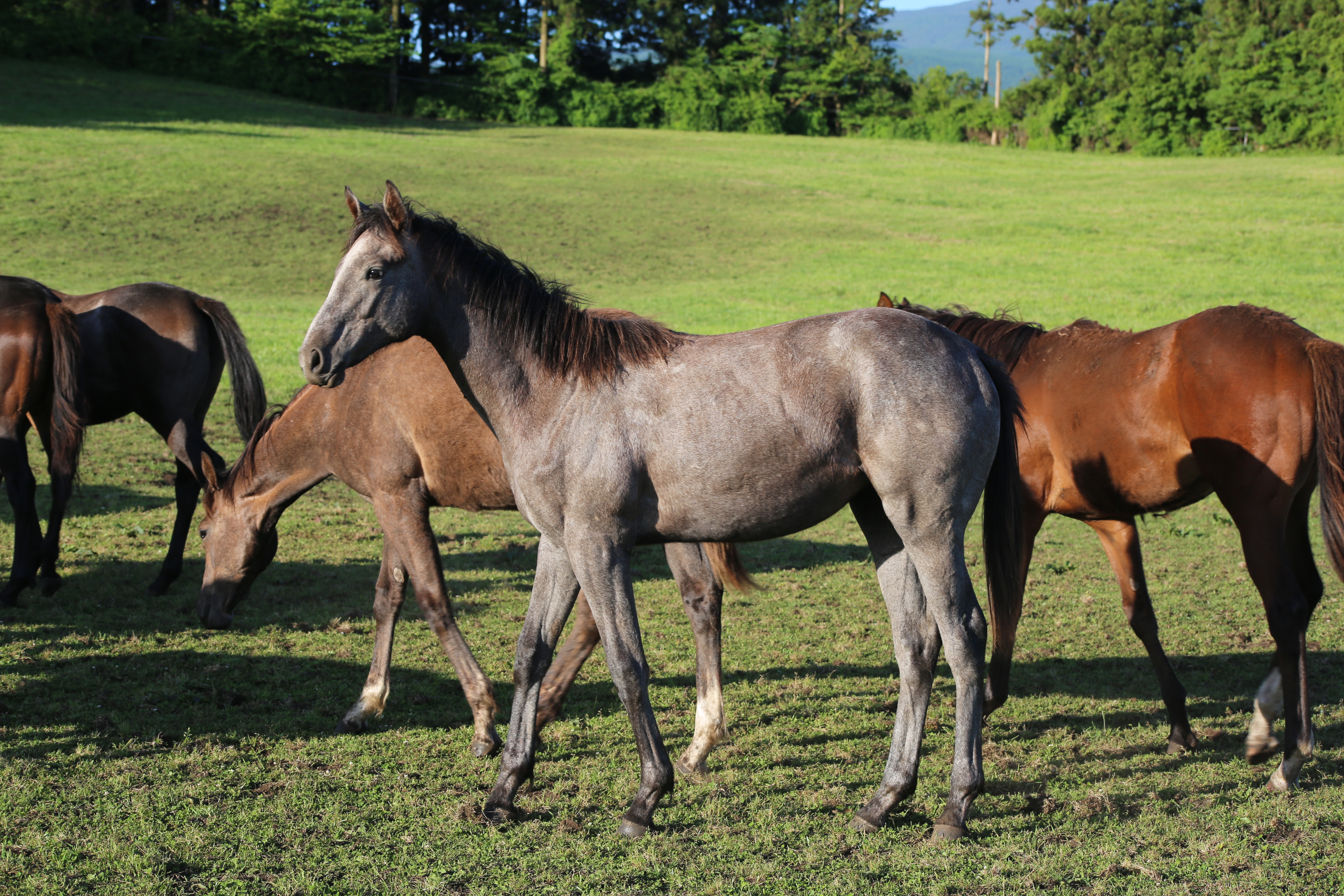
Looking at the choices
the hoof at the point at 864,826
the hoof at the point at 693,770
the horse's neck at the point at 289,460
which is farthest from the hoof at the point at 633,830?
the horse's neck at the point at 289,460

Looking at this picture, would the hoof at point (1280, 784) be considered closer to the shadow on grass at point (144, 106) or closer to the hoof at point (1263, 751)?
the hoof at point (1263, 751)

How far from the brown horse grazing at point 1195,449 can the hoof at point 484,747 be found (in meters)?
2.41

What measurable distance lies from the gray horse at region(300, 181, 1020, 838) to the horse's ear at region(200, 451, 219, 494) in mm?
2315

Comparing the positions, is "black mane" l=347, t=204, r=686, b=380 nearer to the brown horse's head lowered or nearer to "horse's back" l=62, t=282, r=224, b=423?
the brown horse's head lowered

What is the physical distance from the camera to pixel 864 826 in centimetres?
409

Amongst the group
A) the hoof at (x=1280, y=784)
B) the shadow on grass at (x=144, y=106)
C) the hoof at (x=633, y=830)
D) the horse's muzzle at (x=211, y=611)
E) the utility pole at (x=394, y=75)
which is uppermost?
the utility pole at (x=394, y=75)

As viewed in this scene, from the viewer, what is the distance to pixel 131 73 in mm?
42719

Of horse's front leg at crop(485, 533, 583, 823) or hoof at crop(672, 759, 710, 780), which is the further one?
hoof at crop(672, 759, 710, 780)

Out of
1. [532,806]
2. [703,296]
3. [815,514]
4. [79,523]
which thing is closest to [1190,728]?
[815,514]

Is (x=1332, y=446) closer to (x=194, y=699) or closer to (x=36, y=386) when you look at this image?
(x=194, y=699)

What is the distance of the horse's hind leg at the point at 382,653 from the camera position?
17.1 feet

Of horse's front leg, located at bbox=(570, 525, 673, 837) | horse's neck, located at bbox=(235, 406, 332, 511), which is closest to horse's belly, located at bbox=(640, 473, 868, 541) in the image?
horse's front leg, located at bbox=(570, 525, 673, 837)

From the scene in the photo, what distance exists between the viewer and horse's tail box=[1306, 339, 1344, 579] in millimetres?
4602

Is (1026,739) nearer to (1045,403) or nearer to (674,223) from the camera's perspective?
(1045,403)
